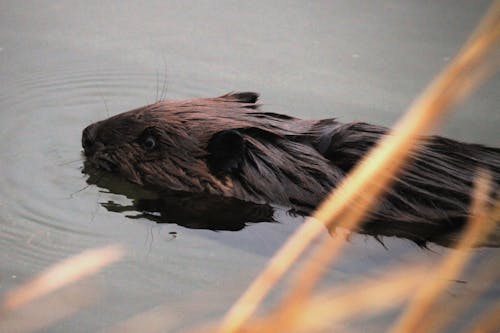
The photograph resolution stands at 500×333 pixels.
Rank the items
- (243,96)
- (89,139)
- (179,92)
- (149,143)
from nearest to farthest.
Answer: (149,143)
(89,139)
(243,96)
(179,92)

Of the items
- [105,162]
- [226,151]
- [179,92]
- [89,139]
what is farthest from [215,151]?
[179,92]

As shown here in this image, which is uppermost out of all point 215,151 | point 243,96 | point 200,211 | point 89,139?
point 243,96

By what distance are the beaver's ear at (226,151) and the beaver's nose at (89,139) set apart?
0.67 metres

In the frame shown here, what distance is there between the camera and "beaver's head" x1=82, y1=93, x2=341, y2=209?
12.0ft

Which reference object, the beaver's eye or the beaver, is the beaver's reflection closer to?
the beaver

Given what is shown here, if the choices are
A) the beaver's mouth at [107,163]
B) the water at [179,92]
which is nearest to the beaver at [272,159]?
the beaver's mouth at [107,163]

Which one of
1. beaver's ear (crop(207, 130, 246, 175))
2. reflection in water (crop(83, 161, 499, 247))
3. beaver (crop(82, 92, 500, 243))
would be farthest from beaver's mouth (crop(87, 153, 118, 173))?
beaver's ear (crop(207, 130, 246, 175))

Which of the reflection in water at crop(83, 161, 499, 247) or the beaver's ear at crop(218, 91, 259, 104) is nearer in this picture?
the reflection in water at crop(83, 161, 499, 247)

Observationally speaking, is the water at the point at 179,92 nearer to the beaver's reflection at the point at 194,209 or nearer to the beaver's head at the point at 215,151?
the beaver's reflection at the point at 194,209

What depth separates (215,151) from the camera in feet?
12.3

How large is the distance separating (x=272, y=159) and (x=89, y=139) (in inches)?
40.7

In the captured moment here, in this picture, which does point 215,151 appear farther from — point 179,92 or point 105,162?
point 179,92

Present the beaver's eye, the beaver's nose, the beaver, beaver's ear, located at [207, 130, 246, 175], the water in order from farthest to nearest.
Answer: the beaver's nose
the beaver's eye
beaver's ear, located at [207, 130, 246, 175]
the beaver
the water

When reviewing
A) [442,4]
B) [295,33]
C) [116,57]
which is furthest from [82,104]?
[442,4]
